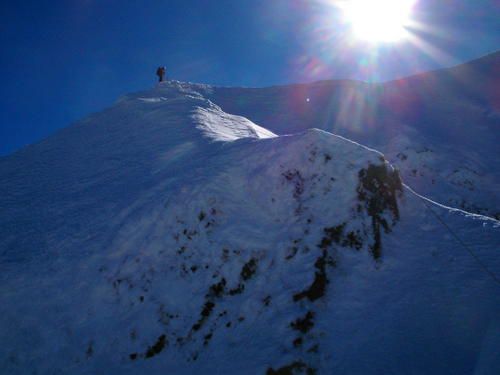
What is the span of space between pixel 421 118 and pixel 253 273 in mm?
28300

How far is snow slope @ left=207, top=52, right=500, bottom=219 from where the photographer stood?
23.0 m

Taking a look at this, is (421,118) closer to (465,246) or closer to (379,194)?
(379,194)

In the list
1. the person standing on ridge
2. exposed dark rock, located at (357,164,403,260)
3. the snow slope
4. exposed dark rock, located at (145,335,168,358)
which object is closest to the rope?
exposed dark rock, located at (357,164,403,260)

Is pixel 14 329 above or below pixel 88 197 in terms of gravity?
below

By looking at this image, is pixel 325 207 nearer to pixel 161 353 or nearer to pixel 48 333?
pixel 161 353

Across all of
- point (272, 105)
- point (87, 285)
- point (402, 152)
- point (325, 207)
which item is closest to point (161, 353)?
point (87, 285)

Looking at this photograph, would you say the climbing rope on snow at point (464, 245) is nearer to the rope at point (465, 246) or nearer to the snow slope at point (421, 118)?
the rope at point (465, 246)

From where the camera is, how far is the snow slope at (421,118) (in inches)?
907

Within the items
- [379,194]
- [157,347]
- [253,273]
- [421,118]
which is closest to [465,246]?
[379,194]

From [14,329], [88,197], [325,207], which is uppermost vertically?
[325,207]

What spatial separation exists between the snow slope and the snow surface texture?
12725mm

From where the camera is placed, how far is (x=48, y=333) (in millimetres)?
8898

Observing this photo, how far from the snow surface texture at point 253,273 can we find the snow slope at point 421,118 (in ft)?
41.7

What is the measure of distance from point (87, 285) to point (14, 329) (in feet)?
6.18
